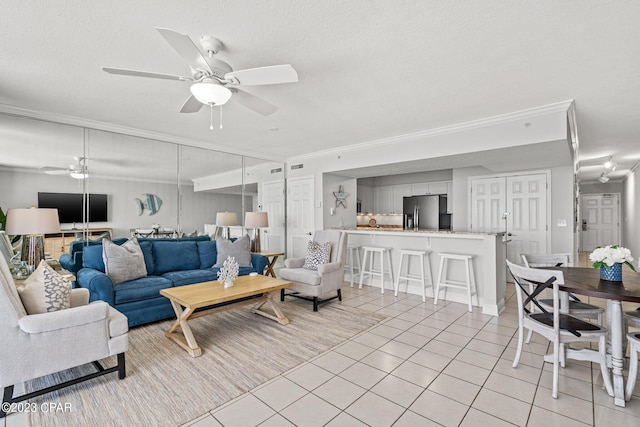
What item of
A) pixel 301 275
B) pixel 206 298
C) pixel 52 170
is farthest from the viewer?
pixel 301 275

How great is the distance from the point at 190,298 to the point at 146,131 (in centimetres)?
309

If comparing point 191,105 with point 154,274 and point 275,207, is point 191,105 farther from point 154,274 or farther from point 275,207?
point 275,207

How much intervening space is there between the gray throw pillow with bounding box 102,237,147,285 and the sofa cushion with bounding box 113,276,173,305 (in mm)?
82

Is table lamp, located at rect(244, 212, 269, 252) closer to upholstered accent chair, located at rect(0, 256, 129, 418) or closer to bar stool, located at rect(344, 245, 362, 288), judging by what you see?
bar stool, located at rect(344, 245, 362, 288)

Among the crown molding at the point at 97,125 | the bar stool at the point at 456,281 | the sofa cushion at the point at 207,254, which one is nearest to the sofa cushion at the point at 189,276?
the sofa cushion at the point at 207,254

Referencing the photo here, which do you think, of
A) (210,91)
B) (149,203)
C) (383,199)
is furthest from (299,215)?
(210,91)

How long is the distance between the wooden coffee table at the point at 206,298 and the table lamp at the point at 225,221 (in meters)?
2.12

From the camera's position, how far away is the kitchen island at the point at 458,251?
397cm

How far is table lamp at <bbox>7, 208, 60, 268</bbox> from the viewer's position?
288cm

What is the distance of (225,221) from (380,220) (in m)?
4.64

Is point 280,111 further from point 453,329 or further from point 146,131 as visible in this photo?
point 453,329

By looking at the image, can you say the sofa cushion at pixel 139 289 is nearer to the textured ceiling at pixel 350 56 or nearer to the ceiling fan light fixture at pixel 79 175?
the ceiling fan light fixture at pixel 79 175

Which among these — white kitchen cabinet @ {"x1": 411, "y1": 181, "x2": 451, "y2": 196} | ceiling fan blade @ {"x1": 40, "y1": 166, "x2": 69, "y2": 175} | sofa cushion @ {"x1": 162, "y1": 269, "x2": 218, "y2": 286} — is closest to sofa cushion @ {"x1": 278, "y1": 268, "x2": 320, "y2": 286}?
sofa cushion @ {"x1": 162, "y1": 269, "x2": 218, "y2": 286}

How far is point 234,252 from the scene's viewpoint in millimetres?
4645
